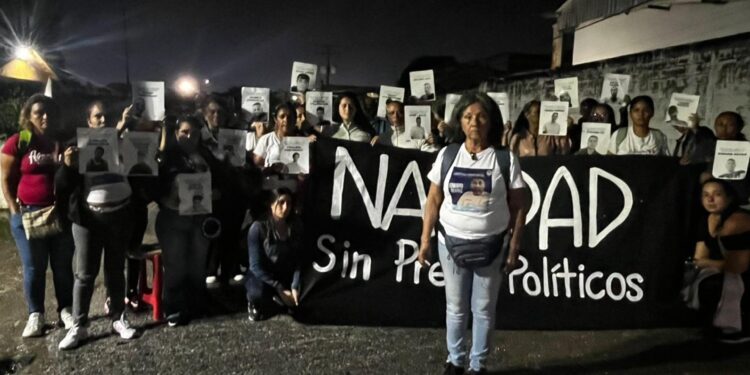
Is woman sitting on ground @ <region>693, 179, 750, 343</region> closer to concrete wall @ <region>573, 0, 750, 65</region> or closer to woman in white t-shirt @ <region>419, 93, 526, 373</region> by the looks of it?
woman in white t-shirt @ <region>419, 93, 526, 373</region>

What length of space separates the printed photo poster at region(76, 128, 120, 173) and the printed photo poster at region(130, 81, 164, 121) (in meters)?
0.21

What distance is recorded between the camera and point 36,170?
3785mm

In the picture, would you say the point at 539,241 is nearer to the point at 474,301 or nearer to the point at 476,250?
the point at 474,301

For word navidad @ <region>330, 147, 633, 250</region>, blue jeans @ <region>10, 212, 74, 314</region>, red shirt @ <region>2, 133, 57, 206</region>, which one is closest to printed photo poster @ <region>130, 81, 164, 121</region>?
red shirt @ <region>2, 133, 57, 206</region>

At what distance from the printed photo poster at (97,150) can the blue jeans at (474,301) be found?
7.21ft

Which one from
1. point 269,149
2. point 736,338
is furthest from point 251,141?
point 736,338

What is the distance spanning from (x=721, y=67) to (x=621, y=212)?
4.57 metres

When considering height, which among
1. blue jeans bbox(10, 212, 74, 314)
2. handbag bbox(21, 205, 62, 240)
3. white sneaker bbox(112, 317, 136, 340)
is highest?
handbag bbox(21, 205, 62, 240)

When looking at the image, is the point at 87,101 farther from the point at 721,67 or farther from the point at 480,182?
the point at 721,67

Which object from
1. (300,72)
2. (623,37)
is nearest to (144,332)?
(300,72)

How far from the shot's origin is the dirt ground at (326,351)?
3646mm

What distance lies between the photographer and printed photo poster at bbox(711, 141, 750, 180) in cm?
419

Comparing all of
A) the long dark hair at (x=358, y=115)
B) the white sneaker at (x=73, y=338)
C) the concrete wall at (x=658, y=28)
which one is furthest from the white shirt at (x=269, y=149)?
the concrete wall at (x=658, y=28)

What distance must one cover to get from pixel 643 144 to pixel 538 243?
3.97 ft
